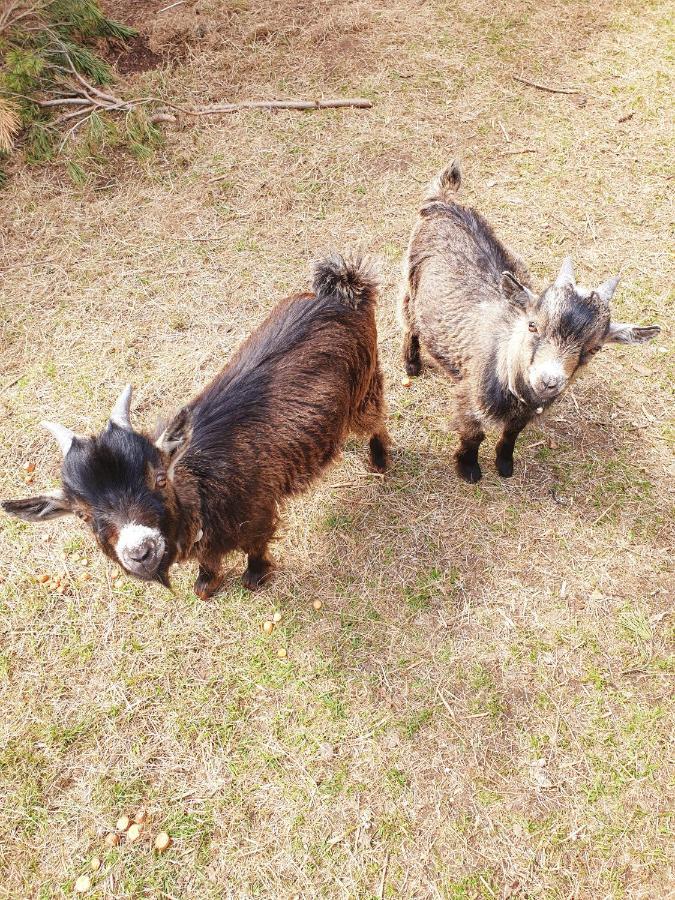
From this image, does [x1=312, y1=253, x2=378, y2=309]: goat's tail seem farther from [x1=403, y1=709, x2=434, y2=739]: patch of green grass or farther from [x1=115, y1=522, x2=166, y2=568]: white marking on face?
[x1=403, y1=709, x2=434, y2=739]: patch of green grass

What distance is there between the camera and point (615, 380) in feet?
16.2

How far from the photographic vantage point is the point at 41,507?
2938 millimetres

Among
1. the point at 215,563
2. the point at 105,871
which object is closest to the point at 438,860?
the point at 105,871

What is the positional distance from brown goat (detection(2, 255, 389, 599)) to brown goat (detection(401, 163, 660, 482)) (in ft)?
2.29

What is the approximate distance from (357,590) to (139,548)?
1894mm

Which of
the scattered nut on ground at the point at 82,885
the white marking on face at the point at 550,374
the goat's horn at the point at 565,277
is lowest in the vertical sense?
the scattered nut on ground at the point at 82,885

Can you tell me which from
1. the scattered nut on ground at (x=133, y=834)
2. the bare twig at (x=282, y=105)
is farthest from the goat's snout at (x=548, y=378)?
the bare twig at (x=282, y=105)

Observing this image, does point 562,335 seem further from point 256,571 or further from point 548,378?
point 256,571

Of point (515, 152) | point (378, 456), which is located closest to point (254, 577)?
point (378, 456)

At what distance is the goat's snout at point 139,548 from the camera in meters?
2.63

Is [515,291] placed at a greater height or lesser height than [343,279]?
lesser

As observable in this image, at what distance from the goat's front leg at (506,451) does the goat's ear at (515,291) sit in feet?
2.91

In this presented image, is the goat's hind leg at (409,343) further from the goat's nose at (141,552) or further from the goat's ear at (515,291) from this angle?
the goat's nose at (141,552)

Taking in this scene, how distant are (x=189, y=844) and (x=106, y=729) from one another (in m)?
0.87
